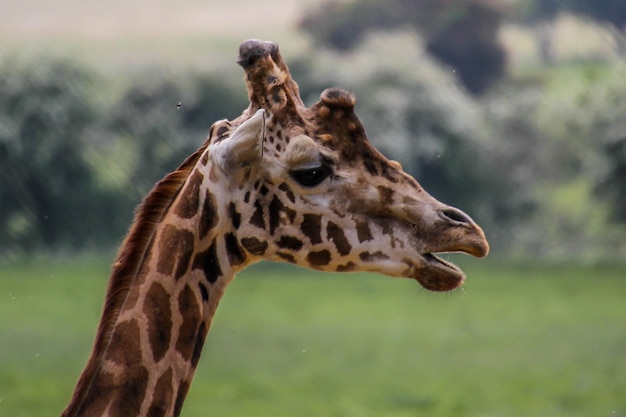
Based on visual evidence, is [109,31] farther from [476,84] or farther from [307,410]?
[307,410]

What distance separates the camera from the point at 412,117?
82.0ft

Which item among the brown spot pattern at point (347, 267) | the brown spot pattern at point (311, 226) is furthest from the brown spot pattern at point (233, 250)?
the brown spot pattern at point (347, 267)

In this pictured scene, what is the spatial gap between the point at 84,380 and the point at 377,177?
134 centimetres

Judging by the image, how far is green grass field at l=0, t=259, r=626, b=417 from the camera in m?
12.6

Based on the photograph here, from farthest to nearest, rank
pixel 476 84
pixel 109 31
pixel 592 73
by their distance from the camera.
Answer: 1. pixel 476 84
2. pixel 109 31
3. pixel 592 73

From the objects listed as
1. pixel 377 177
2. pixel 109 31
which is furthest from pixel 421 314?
pixel 377 177

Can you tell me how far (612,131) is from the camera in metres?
20.3

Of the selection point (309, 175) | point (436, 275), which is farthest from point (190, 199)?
point (436, 275)

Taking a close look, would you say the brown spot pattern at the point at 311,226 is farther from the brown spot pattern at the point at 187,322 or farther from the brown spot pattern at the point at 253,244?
the brown spot pattern at the point at 187,322

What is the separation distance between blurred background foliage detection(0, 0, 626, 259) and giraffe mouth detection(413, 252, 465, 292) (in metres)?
11.1

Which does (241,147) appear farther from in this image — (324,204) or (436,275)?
(436,275)

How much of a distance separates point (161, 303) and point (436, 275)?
1035 mm

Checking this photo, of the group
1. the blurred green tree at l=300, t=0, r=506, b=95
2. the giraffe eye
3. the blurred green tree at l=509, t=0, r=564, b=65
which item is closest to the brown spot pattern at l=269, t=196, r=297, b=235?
the giraffe eye

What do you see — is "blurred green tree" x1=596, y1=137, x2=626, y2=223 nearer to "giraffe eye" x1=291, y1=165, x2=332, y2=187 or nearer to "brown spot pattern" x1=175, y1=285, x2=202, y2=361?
"giraffe eye" x1=291, y1=165, x2=332, y2=187
